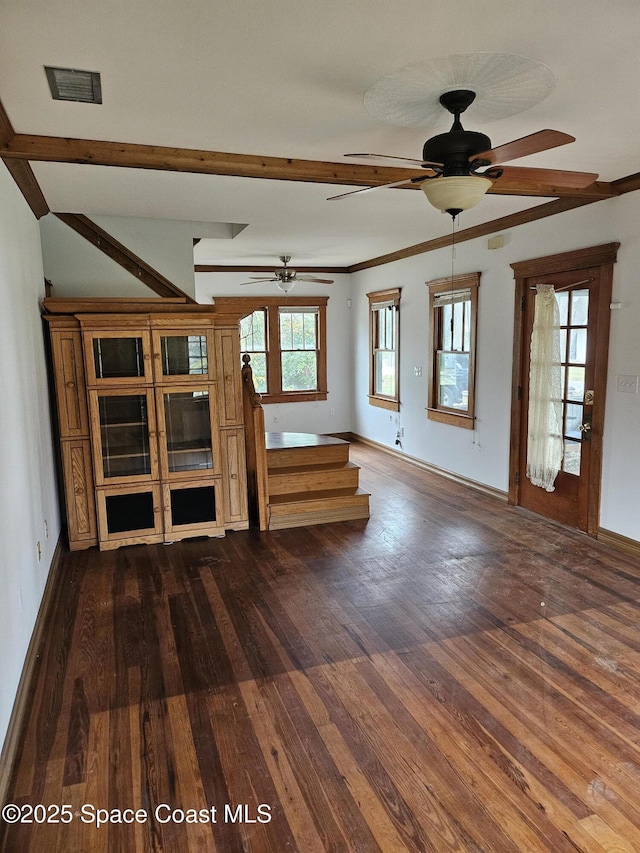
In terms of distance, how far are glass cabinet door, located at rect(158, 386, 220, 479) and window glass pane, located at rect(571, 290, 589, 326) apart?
3.00m

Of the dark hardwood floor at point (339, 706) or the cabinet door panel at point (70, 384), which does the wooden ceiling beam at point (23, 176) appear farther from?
the dark hardwood floor at point (339, 706)

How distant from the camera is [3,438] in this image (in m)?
2.55

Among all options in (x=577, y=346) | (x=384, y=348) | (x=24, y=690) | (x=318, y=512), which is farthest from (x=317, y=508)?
(x=384, y=348)

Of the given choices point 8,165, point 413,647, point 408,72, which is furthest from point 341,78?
point 413,647

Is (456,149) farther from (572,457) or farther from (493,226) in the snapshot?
(493,226)

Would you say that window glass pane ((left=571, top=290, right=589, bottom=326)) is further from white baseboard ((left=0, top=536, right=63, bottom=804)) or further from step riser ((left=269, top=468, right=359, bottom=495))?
white baseboard ((left=0, top=536, right=63, bottom=804))

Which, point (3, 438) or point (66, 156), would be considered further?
point (66, 156)

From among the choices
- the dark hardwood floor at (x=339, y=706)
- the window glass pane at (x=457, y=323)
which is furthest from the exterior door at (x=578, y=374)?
the window glass pane at (x=457, y=323)

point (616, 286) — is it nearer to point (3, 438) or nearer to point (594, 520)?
point (594, 520)

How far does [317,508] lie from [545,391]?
223 cm

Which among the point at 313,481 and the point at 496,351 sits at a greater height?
the point at 496,351

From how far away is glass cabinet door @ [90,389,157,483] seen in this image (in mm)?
4324

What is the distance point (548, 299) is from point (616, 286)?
62 centimetres

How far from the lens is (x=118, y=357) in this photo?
4.34 metres
